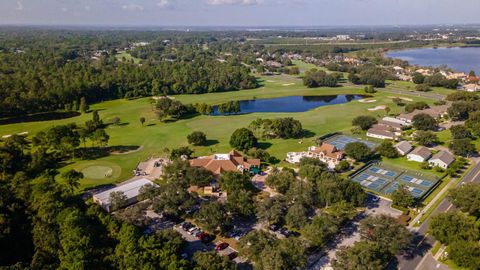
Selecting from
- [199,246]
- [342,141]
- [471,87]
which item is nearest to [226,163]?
[199,246]

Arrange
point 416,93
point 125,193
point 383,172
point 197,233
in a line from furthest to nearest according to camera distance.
→ point 416,93 < point 383,172 < point 125,193 < point 197,233

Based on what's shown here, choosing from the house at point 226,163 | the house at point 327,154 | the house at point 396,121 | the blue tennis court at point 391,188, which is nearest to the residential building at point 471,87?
the house at point 396,121

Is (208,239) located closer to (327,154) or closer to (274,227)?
(274,227)

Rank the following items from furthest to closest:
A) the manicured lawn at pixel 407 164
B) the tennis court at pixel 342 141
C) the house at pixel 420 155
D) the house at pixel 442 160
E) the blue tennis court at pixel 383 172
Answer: the tennis court at pixel 342 141
the house at pixel 420 155
the house at pixel 442 160
the manicured lawn at pixel 407 164
the blue tennis court at pixel 383 172

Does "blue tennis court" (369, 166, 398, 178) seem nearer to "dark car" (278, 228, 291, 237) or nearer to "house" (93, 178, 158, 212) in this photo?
"dark car" (278, 228, 291, 237)

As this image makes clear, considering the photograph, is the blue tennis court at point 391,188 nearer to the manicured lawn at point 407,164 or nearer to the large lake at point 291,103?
the manicured lawn at point 407,164

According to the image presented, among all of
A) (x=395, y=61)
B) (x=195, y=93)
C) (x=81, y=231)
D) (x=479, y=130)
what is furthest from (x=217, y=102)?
(x=395, y=61)
